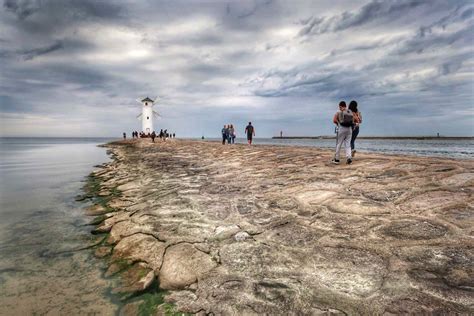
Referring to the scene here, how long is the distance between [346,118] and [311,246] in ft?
22.4

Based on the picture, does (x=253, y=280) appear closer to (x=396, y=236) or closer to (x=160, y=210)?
(x=396, y=236)

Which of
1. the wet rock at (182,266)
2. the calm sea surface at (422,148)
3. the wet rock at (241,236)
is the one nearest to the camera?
the wet rock at (182,266)

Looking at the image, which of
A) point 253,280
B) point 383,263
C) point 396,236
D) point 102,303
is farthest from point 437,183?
point 102,303

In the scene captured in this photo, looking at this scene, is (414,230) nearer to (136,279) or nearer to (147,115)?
(136,279)

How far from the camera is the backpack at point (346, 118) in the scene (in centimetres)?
931

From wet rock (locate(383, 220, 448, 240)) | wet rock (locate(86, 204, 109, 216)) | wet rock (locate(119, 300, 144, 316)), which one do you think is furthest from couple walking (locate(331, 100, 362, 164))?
wet rock (locate(119, 300, 144, 316))

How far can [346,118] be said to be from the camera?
9.35 meters

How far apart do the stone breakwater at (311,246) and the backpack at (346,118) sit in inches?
117

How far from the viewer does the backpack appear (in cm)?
931

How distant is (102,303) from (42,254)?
87.2 inches

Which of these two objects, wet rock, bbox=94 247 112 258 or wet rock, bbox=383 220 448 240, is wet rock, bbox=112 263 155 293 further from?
wet rock, bbox=383 220 448 240

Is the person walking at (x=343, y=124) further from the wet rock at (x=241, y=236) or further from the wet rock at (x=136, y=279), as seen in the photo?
the wet rock at (x=136, y=279)

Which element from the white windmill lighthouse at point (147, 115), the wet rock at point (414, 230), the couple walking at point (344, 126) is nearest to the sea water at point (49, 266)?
the wet rock at point (414, 230)

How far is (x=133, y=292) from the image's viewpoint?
10.7 ft
